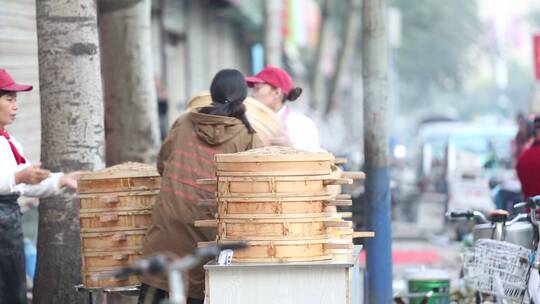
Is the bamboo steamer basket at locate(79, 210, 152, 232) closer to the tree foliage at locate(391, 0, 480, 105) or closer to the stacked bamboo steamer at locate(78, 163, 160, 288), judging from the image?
the stacked bamboo steamer at locate(78, 163, 160, 288)

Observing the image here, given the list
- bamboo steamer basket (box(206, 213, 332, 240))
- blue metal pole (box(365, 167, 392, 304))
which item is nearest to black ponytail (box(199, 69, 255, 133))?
bamboo steamer basket (box(206, 213, 332, 240))

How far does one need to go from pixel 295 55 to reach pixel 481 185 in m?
→ 25.0

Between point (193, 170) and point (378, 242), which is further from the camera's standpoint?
point (378, 242)

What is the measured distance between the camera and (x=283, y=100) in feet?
33.9

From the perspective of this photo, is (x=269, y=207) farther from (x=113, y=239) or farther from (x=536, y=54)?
(x=536, y=54)

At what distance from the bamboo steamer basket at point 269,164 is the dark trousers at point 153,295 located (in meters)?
0.96

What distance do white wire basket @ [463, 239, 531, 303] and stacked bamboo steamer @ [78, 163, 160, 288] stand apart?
2.64 m

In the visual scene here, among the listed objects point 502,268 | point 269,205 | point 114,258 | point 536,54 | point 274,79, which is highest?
point 536,54

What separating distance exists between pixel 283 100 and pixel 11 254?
111 inches

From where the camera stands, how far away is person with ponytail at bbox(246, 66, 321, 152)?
995cm

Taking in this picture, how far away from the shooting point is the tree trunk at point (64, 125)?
32.4ft

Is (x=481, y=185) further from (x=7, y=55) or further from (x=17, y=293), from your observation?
(x=17, y=293)

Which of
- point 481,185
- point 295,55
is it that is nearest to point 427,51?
point 295,55

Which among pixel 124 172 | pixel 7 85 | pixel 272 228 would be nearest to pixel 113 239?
pixel 124 172
